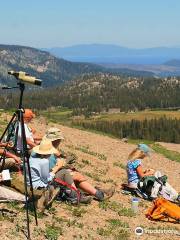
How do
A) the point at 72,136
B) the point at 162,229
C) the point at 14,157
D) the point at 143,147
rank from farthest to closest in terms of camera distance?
the point at 72,136, the point at 143,147, the point at 14,157, the point at 162,229

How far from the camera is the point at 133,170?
1892 cm

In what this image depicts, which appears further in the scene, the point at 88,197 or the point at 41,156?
the point at 88,197

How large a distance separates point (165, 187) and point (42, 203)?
6.25m

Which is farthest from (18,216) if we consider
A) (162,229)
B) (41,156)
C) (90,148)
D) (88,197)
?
(90,148)

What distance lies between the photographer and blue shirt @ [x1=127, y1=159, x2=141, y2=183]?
742 inches

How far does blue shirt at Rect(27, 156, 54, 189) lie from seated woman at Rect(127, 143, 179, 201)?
5.16 metres

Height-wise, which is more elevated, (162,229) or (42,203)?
(42,203)

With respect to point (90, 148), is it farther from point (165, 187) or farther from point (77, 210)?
point (77, 210)

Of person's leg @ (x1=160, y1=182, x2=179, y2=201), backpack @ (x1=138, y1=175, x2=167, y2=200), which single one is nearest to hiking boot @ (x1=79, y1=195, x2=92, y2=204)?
backpack @ (x1=138, y1=175, x2=167, y2=200)

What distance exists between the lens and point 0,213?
509 inches

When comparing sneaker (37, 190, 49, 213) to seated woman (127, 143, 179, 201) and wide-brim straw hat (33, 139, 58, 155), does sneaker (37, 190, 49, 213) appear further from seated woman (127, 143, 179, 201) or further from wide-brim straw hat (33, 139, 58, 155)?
seated woman (127, 143, 179, 201)

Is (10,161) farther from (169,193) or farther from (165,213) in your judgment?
(169,193)

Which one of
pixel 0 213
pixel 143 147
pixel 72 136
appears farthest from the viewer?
pixel 72 136

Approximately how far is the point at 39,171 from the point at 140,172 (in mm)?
5625
